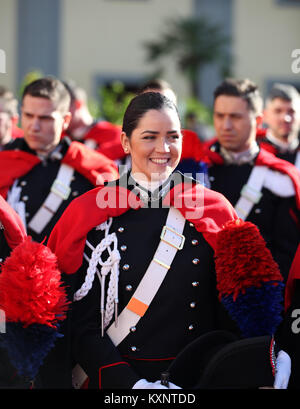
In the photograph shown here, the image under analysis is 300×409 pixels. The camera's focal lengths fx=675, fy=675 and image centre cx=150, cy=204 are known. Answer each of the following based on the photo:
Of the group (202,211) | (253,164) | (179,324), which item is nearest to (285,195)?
(253,164)

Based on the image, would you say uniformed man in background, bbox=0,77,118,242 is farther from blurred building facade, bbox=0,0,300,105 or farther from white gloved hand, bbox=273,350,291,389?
blurred building facade, bbox=0,0,300,105

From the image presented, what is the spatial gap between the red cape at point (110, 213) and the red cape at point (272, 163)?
1.28 metres

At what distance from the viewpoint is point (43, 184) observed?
4066 millimetres

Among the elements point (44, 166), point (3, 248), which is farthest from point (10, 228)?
point (44, 166)

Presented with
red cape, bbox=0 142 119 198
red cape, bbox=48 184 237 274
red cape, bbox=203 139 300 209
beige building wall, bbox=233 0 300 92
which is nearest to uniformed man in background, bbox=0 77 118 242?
red cape, bbox=0 142 119 198

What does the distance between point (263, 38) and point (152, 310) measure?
54.7 ft

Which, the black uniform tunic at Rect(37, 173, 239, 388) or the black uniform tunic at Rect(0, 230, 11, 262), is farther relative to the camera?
the black uniform tunic at Rect(0, 230, 11, 262)

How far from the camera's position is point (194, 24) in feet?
56.7

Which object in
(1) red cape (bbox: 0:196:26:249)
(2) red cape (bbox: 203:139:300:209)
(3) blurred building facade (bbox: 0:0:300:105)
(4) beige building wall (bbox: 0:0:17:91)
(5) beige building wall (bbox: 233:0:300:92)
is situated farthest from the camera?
(5) beige building wall (bbox: 233:0:300:92)

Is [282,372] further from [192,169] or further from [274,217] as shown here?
[192,169]

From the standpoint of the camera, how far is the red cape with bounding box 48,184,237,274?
2709mm

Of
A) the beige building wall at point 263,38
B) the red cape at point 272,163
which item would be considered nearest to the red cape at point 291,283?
the red cape at point 272,163

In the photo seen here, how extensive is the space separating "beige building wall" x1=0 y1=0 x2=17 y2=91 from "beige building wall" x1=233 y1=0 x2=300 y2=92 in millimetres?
5858
